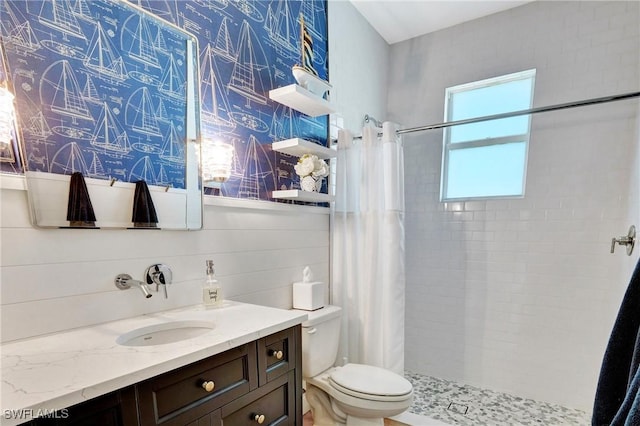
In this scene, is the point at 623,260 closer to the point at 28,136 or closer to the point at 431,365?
the point at 431,365

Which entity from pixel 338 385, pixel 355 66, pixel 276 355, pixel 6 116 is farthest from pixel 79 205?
pixel 355 66

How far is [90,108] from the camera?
1119 millimetres

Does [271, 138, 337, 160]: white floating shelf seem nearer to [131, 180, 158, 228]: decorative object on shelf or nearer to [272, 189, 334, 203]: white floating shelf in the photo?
[272, 189, 334, 203]: white floating shelf

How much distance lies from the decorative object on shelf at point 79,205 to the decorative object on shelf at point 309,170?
3.57 feet

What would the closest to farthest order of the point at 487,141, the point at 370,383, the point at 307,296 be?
the point at 370,383
the point at 307,296
the point at 487,141

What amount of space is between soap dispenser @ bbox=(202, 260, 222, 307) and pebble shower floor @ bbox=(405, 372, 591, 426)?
166cm

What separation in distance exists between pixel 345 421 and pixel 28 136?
1.84m

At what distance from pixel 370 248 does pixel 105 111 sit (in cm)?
157

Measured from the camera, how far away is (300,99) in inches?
71.7

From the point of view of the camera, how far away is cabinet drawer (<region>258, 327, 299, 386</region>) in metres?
1.12

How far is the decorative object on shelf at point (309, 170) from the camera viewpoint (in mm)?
1916

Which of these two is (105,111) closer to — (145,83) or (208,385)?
(145,83)

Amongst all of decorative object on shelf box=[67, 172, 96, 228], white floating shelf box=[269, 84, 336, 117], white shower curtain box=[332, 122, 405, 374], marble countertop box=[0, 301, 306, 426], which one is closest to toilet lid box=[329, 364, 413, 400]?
white shower curtain box=[332, 122, 405, 374]

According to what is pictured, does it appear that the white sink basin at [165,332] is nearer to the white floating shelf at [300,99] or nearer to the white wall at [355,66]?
the white floating shelf at [300,99]
